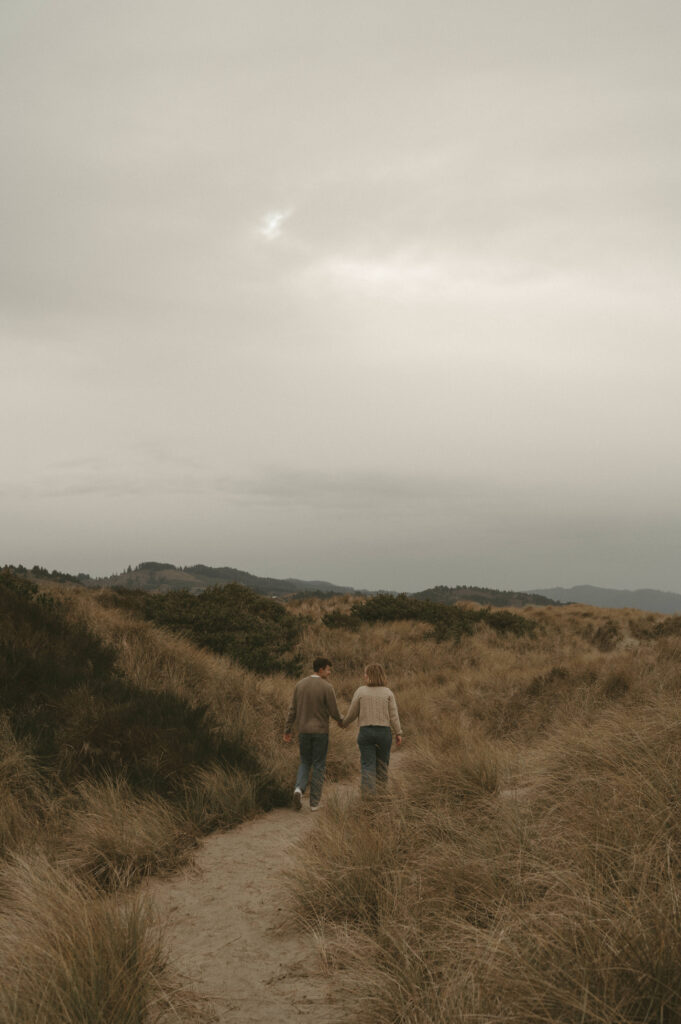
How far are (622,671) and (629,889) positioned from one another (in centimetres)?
953

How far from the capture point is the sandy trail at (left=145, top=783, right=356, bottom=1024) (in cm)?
374

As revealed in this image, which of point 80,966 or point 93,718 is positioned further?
point 93,718

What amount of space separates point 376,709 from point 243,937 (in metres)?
3.73

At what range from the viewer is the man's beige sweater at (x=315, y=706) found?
851 cm

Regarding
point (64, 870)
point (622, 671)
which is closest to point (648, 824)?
point (64, 870)

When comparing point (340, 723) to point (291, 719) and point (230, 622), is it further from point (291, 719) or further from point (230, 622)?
point (230, 622)

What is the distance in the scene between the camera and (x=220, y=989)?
392 cm

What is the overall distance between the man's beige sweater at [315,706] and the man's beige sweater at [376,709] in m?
0.40

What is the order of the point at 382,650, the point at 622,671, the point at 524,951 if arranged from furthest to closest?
the point at 382,650
the point at 622,671
the point at 524,951

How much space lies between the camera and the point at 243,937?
15.2 feet

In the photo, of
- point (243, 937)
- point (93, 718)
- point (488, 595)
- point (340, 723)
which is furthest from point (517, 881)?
point (488, 595)

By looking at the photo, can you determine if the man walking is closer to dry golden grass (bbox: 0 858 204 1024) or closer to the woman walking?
the woman walking

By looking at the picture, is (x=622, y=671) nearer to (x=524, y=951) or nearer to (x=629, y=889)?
(x=629, y=889)

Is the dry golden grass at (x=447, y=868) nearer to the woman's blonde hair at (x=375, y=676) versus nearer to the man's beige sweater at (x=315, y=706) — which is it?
the man's beige sweater at (x=315, y=706)
